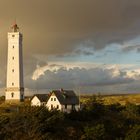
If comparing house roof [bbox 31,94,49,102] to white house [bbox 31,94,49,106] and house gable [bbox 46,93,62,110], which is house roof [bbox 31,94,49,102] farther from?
house gable [bbox 46,93,62,110]

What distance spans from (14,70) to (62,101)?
38.8 ft

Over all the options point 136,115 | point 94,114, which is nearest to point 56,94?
point 94,114

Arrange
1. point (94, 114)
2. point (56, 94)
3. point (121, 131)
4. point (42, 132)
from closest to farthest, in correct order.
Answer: point (42, 132) < point (121, 131) < point (94, 114) < point (56, 94)

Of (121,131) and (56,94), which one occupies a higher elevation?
(56,94)

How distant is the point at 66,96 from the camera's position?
86.6 meters

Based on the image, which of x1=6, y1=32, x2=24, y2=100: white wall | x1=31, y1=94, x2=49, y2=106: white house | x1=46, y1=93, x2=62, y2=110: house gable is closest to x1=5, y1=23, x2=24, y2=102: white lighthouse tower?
x1=6, y1=32, x2=24, y2=100: white wall

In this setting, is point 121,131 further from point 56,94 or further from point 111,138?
point 56,94

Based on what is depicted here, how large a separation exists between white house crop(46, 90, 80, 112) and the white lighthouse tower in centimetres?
730

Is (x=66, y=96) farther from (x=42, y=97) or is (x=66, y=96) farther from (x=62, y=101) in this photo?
(x=42, y=97)

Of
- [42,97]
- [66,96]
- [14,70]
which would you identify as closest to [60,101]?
[66,96]

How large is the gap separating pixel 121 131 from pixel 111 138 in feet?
11.9

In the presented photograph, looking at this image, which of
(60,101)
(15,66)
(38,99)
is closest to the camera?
(60,101)

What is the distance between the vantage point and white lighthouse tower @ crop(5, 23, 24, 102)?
88938 millimetres

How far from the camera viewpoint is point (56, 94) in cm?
8519
